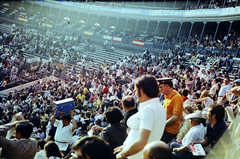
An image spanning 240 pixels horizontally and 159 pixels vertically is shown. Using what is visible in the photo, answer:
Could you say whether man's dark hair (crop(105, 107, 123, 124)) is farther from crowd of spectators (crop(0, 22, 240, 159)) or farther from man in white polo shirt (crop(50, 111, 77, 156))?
man in white polo shirt (crop(50, 111, 77, 156))

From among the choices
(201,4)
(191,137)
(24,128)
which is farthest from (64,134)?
(201,4)

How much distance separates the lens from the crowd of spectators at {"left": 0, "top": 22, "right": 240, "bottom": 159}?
3094 millimetres

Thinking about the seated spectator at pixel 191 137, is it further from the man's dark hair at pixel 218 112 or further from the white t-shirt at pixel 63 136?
the white t-shirt at pixel 63 136

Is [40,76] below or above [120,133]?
below

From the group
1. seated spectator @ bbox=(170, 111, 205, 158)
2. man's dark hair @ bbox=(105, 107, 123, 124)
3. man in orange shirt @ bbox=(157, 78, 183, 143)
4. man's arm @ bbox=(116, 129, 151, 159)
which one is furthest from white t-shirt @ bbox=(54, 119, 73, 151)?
man's arm @ bbox=(116, 129, 151, 159)

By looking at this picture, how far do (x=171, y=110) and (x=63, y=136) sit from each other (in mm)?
2221

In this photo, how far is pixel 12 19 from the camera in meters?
34.5

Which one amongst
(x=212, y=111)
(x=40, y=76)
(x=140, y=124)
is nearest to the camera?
(x=140, y=124)

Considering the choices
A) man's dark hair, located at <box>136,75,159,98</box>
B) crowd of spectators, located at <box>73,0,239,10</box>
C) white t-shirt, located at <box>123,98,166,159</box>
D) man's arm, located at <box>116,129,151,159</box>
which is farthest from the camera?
crowd of spectators, located at <box>73,0,239,10</box>

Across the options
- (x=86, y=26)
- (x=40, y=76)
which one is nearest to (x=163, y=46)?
(x=40, y=76)


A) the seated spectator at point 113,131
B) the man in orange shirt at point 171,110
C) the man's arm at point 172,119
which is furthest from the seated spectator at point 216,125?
the seated spectator at point 113,131

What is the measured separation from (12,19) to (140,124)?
38423mm

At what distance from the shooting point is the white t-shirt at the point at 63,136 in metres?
4.21

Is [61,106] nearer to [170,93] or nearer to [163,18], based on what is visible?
[170,93]
